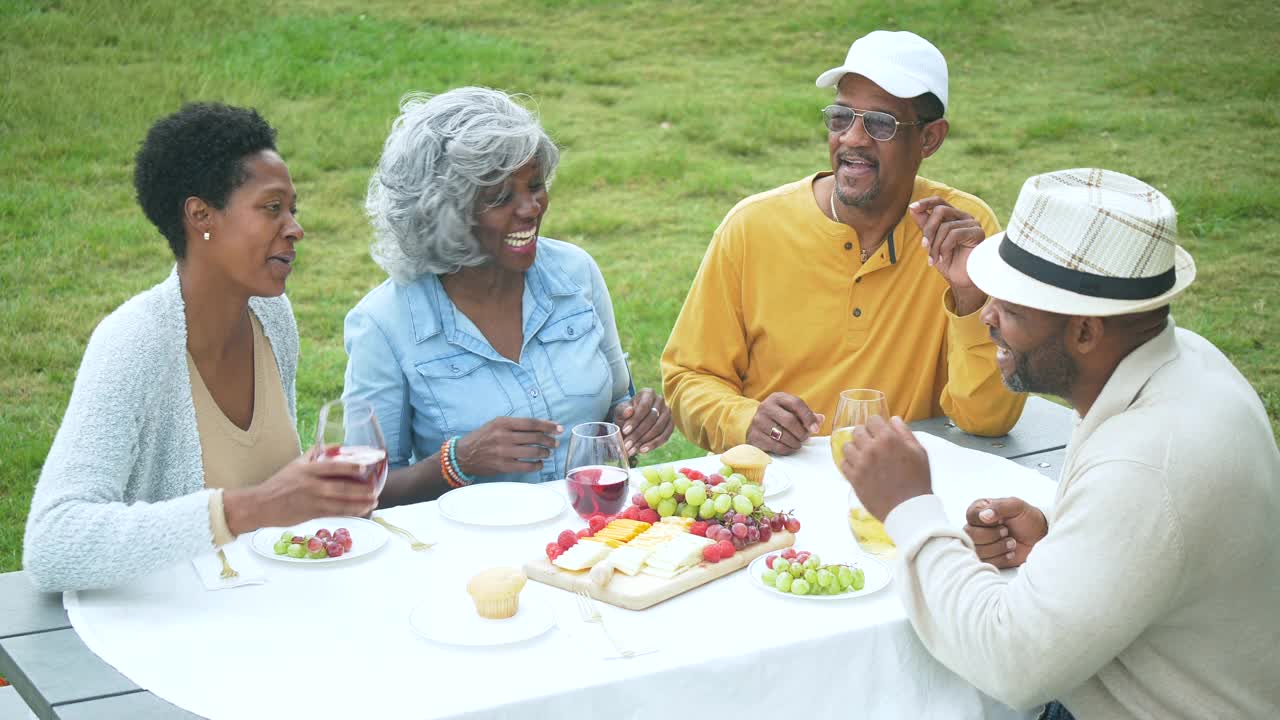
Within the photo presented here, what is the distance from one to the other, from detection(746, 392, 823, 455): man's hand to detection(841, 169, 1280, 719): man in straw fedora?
0.85 meters

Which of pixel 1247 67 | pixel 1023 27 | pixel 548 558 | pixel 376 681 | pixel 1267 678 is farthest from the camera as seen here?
pixel 1023 27

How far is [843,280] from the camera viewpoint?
4219 mm

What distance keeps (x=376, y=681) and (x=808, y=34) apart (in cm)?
1262

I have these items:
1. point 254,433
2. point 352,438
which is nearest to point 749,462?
point 352,438

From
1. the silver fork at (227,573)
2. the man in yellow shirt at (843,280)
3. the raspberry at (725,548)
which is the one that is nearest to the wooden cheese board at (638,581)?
the raspberry at (725,548)

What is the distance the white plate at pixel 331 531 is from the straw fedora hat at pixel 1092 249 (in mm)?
1434

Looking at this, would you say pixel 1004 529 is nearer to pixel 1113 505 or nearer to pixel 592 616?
pixel 1113 505

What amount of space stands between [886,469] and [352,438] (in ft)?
3.55

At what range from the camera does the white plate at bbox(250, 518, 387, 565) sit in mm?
2730

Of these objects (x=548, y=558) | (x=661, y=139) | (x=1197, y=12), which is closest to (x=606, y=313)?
(x=548, y=558)

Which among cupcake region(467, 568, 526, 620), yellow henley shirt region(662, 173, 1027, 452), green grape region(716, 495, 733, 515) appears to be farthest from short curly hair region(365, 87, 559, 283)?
cupcake region(467, 568, 526, 620)

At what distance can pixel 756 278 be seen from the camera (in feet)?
14.1

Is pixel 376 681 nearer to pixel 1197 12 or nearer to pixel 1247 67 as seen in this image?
pixel 1247 67

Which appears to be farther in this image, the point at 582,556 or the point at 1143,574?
the point at 582,556
